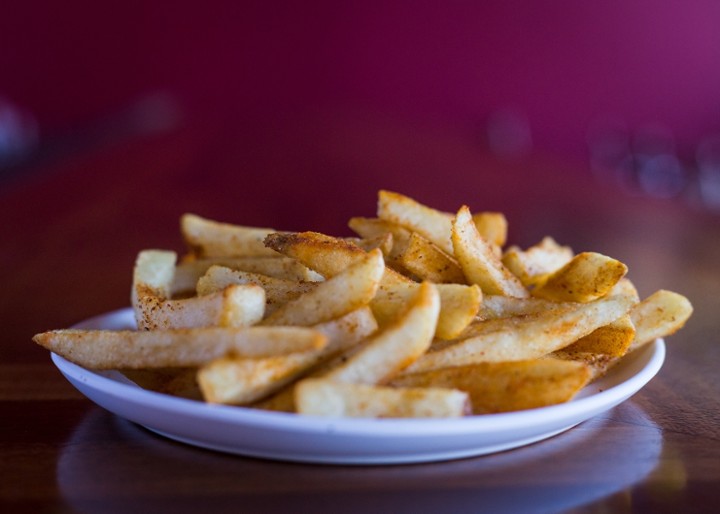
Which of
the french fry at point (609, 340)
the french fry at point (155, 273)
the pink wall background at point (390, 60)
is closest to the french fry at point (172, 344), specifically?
the french fry at point (155, 273)

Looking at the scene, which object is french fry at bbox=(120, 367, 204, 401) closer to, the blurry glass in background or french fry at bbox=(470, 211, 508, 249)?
french fry at bbox=(470, 211, 508, 249)

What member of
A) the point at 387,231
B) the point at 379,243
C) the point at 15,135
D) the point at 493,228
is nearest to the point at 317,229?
the point at 493,228

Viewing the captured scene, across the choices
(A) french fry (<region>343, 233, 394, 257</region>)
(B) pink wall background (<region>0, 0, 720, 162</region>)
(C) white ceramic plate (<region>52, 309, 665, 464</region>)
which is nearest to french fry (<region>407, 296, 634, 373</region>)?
(C) white ceramic plate (<region>52, 309, 665, 464</region>)

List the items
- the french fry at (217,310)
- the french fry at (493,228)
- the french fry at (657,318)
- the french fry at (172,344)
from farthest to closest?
the french fry at (493,228), the french fry at (657,318), the french fry at (217,310), the french fry at (172,344)

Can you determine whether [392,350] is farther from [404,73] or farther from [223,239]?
[404,73]

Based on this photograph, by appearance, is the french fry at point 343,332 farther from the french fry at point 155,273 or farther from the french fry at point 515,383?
the french fry at point 155,273

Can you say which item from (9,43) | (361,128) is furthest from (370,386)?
(9,43)

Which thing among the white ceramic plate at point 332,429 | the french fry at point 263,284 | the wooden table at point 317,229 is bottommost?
the wooden table at point 317,229
